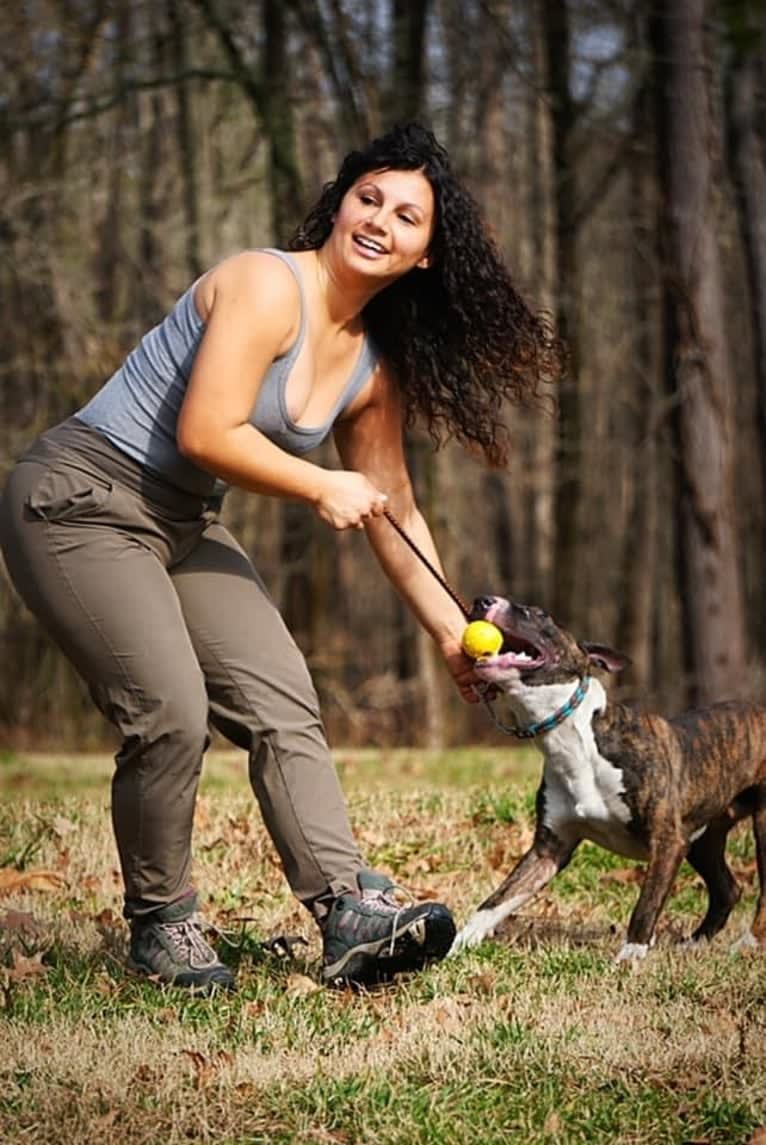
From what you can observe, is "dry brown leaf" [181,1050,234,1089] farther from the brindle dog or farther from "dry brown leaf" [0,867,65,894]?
"dry brown leaf" [0,867,65,894]

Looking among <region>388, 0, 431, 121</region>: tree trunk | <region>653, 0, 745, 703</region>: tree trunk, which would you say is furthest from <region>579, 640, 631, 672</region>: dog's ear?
<region>388, 0, 431, 121</region>: tree trunk

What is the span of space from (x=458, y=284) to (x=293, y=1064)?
2.32m

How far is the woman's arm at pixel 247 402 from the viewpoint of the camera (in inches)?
183

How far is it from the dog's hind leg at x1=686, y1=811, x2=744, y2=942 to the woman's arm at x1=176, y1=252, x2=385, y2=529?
2360 millimetres

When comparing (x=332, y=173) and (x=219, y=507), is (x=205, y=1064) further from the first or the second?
(x=332, y=173)

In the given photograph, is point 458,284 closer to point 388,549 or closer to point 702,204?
point 388,549

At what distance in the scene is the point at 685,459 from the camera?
1288 centimetres

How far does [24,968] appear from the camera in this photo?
5242 millimetres

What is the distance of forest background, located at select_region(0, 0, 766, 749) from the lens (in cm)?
1302

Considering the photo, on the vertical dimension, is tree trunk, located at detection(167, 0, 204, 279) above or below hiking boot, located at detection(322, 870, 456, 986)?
above

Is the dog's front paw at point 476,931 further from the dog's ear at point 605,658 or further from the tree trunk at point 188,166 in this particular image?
the tree trunk at point 188,166

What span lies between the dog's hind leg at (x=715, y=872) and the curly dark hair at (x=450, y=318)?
177 centimetres

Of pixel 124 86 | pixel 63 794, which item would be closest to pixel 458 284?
pixel 63 794

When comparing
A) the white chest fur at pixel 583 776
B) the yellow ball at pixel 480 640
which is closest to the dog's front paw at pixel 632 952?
the white chest fur at pixel 583 776
